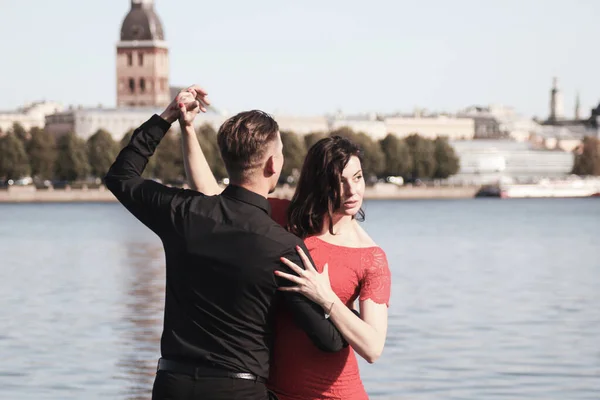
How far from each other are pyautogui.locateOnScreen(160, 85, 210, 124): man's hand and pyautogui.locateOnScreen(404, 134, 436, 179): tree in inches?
4517

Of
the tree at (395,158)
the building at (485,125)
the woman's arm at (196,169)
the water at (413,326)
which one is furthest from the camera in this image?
the building at (485,125)

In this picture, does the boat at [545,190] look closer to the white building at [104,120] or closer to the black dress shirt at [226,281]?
the white building at [104,120]

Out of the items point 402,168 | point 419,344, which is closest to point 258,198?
point 419,344

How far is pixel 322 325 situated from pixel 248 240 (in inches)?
11.4

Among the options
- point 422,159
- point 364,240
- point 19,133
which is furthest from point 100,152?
point 364,240

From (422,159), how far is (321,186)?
11579cm

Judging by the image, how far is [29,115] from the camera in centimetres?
16700

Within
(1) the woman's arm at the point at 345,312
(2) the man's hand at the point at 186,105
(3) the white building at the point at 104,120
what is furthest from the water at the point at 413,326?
(3) the white building at the point at 104,120

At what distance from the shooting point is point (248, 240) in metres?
4.36

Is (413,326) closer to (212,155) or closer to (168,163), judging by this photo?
(168,163)

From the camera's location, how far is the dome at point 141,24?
501ft

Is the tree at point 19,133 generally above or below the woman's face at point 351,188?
below

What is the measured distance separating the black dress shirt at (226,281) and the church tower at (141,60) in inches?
5759

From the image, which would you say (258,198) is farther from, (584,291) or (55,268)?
(55,268)
